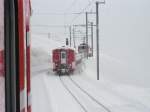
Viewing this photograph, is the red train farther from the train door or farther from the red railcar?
the train door

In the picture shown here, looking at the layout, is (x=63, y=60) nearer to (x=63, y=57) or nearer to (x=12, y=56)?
(x=63, y=57)

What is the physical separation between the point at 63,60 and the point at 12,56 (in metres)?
33.9

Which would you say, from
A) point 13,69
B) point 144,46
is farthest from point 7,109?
point 144,46

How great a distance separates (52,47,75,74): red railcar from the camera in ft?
118

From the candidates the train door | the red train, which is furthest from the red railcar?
the red train

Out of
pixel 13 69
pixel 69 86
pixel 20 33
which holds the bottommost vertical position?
pixel 69 86

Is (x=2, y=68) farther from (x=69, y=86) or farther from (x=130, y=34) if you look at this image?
(x=130, y=34)

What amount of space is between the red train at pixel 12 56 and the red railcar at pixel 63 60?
3340 cm

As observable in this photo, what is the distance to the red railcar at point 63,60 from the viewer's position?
3606 cm

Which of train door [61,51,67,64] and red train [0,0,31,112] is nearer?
red train [0,0,31,112]

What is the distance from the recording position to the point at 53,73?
38.4 meters

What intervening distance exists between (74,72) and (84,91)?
1354cm

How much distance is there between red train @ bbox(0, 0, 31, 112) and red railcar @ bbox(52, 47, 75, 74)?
110 feet

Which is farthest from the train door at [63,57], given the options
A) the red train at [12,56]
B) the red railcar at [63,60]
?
the red train at [12,56]
